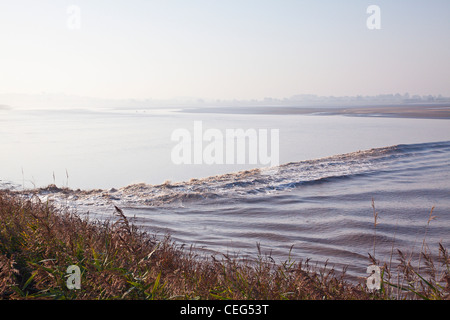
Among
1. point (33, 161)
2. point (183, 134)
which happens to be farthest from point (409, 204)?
point (183, 134)

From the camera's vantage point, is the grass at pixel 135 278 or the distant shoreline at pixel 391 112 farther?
the distant shoreline at pixel 391 112

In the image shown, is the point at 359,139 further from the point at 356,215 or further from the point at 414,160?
the point at 356,215

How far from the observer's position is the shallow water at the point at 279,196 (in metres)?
8.43

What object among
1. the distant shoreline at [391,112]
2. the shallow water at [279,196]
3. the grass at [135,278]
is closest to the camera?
the grass at [135,278]

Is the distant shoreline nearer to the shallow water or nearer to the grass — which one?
the shallow water

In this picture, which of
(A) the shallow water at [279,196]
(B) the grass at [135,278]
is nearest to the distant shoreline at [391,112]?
(A) the shallow water at [279,196]

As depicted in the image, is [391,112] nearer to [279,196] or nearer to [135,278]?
[279,196]

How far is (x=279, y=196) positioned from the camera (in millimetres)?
12398

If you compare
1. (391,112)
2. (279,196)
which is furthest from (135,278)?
(391,112)

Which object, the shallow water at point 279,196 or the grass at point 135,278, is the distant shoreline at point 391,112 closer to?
the shallow water at point 279,196

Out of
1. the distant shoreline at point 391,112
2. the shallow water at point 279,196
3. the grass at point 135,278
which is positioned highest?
the distant shoreline at point 391,112

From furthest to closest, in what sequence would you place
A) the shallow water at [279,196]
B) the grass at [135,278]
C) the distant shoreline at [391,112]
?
1. the distant shoreline at [391,112]
2. the shallow water at [279,196]
3. the grass at [135,278]

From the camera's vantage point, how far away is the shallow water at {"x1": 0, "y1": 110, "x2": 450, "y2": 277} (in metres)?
8.43
